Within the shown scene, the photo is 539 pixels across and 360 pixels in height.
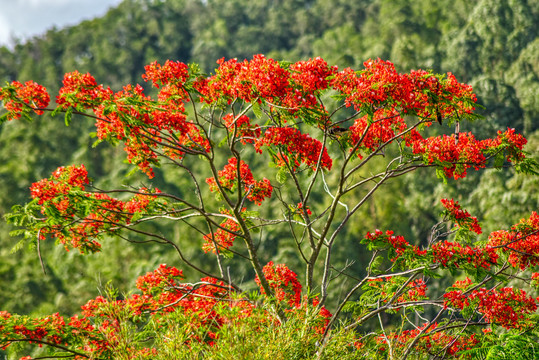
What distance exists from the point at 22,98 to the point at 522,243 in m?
5.17

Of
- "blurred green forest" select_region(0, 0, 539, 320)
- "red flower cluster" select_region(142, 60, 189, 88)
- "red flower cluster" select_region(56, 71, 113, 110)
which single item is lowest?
"red flower cluster" select_region(56, 71, 113, 110)

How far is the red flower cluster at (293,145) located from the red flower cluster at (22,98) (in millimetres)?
2044

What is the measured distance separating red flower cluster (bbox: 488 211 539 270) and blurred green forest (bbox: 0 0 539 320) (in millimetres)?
3961

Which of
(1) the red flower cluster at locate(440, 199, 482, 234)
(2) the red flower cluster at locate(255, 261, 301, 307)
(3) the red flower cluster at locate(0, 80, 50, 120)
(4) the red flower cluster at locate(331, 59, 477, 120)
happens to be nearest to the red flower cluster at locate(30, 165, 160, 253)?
(3) the red flower cluster at locate(0, 80, 50, 120)

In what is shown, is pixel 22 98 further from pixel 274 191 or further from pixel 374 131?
pixel 374 131

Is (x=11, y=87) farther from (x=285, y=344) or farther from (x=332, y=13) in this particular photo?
(x=332, y=13)

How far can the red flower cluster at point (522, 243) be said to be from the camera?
17.6 ft

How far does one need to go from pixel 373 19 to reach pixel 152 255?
3658 centimetres

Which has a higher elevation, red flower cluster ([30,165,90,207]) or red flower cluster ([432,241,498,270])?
red flower cluster ([30,165,90,207])

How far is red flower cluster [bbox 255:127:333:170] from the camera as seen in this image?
4910 mm

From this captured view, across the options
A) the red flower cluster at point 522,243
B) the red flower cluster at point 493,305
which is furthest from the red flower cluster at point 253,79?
the red flower cluster at point 522,243

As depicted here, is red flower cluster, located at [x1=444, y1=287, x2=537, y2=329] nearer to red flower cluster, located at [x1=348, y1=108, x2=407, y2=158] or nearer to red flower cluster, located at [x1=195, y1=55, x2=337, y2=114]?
red flower cluster, located at [x1=348, y1=108, x2=407, y2=158]

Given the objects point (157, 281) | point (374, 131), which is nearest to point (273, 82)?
point (374, 131)

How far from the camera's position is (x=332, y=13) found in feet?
188
